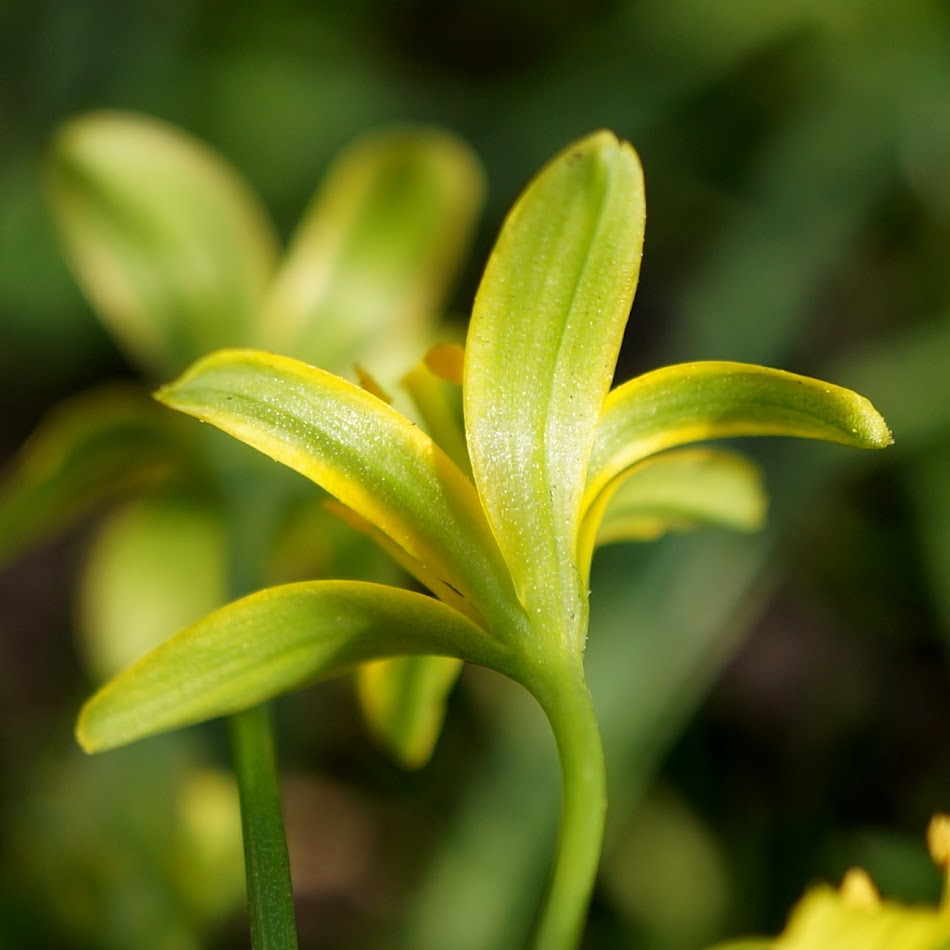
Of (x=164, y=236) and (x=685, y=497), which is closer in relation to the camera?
(x=685, y=497)

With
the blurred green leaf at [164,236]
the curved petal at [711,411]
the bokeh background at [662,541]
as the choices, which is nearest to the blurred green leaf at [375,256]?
the blurred green leaf at [164,236]

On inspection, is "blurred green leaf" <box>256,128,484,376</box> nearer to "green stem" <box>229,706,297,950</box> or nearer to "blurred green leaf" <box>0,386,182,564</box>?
"blurred green leaf" <box>0,386,182,564</box>

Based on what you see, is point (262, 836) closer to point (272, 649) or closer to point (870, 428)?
point (272, 649)

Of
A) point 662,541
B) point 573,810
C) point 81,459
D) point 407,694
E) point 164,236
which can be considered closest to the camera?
point 573,810

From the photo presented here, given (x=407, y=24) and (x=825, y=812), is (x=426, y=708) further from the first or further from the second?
(x=407, y=24)

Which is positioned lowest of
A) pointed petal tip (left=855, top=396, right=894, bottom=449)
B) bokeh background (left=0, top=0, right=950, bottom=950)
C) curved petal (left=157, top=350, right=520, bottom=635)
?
bokeh background (left=0, top=0, right=950, bottom=950)

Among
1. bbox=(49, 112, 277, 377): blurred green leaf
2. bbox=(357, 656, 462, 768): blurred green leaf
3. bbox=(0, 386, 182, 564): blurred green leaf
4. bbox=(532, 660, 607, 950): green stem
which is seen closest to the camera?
bbox=(532, 660, 607, 950): green stem

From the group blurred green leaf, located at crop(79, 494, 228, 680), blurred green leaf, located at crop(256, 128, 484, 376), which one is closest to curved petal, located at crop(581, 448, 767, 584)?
blurred green leaf, located at crop(256, 128, 484, 376)

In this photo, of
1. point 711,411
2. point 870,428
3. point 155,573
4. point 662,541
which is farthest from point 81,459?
point 662,541
